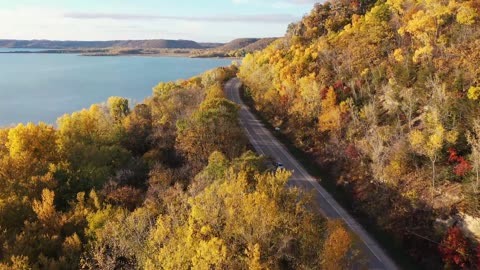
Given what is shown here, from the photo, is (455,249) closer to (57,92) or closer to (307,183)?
(307,183)

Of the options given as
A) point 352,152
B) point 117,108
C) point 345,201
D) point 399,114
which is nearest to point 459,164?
point 345,201

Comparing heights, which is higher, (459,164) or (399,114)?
(399,114)

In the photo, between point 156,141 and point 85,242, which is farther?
point 156,141

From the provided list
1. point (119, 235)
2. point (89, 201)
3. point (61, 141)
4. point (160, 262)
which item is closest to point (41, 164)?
point (61, 141)

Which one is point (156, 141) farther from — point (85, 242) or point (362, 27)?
point (362, 27)

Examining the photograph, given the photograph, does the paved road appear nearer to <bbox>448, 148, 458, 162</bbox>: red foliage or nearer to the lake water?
<bbox>448, 148, 458, 162</bbox>: red foliage

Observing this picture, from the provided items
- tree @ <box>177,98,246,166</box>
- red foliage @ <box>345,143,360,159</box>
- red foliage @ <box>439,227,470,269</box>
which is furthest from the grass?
tree @ <box>177,98,246,166</box>

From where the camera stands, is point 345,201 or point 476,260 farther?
point 345,201
